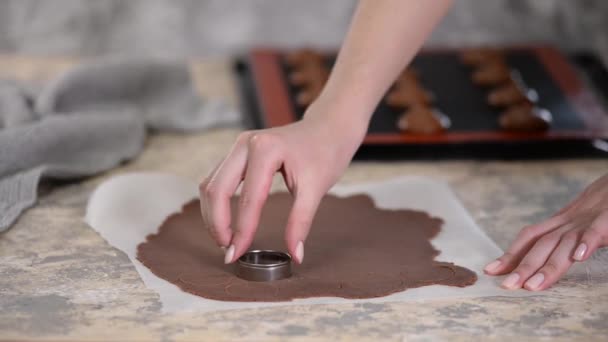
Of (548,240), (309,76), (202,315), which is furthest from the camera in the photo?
(309,76)

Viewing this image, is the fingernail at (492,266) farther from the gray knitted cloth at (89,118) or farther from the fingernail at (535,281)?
the gray knitted cloth at (89,118)

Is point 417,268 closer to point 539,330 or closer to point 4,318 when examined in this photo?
point 539,330

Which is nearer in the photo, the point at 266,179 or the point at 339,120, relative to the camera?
the point at 266,179

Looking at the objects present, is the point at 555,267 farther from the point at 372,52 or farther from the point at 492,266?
the point at 372,52

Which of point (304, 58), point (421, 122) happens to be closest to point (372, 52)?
point (421, 122)

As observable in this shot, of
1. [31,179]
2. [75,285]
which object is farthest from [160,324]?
[31,179]

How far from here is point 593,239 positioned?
1186mm

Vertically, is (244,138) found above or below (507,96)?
below

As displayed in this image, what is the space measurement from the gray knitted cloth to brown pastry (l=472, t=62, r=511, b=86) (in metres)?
0.53

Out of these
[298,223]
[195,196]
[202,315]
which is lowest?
[202,315]

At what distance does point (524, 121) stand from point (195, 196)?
640 millimetres

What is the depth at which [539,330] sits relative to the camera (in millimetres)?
1095

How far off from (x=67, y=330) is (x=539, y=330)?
1.76 feet

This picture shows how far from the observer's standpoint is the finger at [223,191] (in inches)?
45.0
